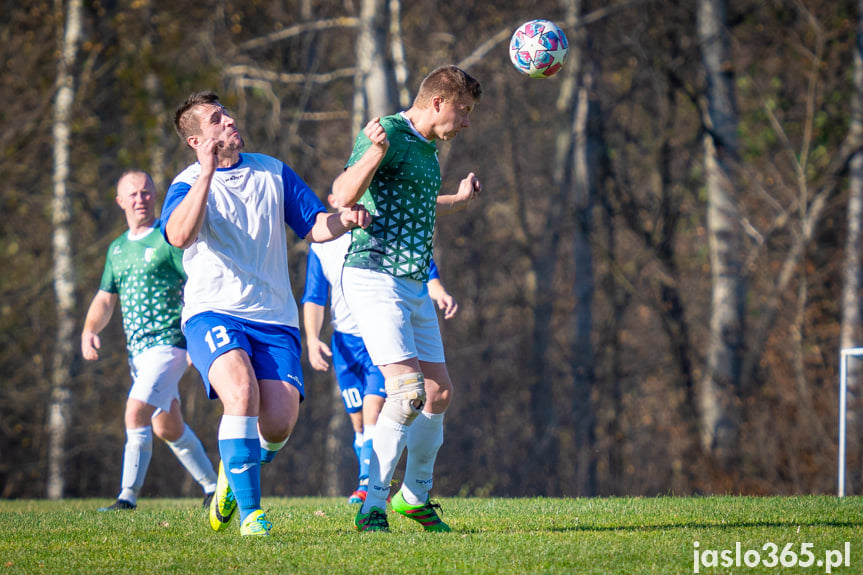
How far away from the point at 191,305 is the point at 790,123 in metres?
13.6

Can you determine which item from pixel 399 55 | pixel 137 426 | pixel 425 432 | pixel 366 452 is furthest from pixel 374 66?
pixel 425 432

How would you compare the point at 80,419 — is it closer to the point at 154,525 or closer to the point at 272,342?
the point at 154,525

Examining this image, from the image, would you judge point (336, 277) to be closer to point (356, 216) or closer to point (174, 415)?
point (174, 415)

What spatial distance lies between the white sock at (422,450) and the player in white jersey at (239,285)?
62 cm

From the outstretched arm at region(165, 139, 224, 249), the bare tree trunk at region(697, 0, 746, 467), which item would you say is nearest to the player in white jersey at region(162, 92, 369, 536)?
the outstretched arm at region(165, 139, 224, 249)

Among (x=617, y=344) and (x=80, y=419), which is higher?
(x=617, y=344)

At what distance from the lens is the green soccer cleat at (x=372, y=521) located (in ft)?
15.9

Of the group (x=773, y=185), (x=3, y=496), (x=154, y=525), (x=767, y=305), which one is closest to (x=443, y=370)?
(x=154, y=525)

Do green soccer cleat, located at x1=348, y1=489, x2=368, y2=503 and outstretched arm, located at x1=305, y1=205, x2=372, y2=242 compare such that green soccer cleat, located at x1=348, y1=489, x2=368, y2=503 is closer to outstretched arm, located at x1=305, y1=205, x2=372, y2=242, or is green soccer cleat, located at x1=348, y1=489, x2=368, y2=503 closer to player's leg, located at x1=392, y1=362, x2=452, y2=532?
player's leg, located at x1=392, y1=362, x2=452, y2=532

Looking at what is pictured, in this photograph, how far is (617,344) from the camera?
699 inches

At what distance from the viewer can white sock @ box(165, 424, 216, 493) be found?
720 cm

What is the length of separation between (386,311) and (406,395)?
1.35 feet

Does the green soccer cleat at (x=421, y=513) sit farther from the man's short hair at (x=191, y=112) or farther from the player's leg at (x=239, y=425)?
the man's short hair at (x=191, y=112)

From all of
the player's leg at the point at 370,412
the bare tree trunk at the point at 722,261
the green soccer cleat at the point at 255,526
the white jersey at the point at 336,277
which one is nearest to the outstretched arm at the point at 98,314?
the white jersey at the point at 336,277
